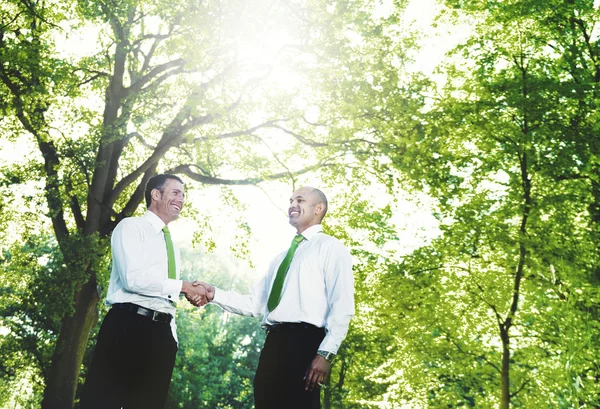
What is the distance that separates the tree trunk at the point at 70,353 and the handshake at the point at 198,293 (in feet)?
28.6

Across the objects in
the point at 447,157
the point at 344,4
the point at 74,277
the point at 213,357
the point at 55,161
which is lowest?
the point at 213,357

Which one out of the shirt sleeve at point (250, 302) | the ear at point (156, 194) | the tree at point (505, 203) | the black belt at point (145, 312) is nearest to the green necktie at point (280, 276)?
the shirt sleeve at point (250, 302)

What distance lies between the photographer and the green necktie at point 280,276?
3982mm

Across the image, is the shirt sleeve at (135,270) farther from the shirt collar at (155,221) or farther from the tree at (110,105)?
the tree at (110,105)

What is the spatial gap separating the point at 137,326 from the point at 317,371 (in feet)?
4.97

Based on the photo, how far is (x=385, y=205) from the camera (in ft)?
49.9

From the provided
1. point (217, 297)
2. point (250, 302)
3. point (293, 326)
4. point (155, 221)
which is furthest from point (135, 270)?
point (293, 326)

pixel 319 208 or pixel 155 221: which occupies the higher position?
pixel 319 208

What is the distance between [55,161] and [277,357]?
11.1 metres

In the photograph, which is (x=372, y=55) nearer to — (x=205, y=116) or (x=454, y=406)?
(x=205, y=116)

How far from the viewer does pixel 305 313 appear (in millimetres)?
3771

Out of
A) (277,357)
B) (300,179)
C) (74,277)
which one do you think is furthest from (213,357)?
(277,357)

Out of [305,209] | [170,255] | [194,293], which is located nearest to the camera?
[305,209]

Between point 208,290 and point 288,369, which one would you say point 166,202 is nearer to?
point 208,290
